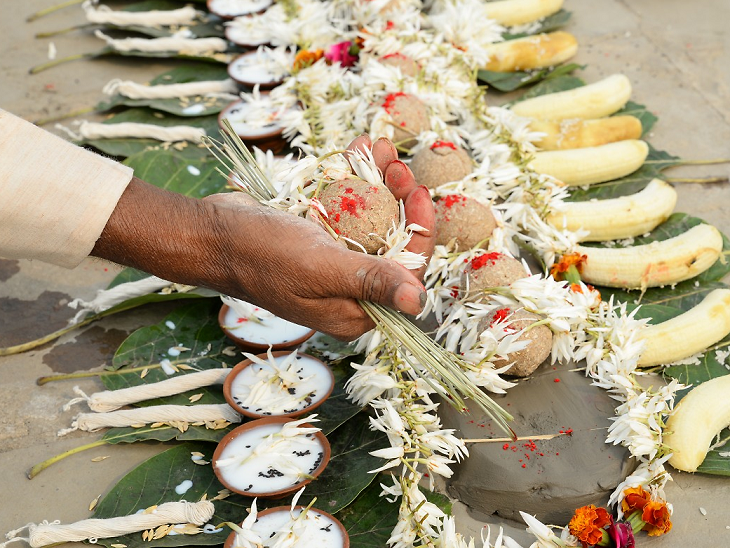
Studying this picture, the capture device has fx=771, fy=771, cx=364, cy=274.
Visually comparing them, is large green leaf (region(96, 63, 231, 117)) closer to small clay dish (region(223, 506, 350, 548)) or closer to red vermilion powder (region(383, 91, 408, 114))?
red vermilion powder (region(383, 91, 408, 114))

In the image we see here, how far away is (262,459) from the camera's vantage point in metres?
2.44

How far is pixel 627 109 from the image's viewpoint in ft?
14.3

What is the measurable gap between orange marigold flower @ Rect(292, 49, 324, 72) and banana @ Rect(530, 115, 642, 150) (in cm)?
125

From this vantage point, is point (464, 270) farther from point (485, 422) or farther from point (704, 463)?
point (704, 463)

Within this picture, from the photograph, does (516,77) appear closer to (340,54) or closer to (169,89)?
(340,54)

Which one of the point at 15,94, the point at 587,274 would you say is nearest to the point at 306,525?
the point at 587,274

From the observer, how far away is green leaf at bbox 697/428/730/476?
256 cm

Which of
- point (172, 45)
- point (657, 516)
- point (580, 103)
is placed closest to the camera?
point (657, 516)

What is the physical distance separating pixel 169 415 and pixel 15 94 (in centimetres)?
297

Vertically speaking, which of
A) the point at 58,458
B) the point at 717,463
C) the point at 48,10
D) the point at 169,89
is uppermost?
the point at 48,10

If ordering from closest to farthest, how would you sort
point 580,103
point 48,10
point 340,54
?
point 580,103, point 340,54, point 48,10

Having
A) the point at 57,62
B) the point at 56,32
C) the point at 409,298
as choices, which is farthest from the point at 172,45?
the point at 409,298

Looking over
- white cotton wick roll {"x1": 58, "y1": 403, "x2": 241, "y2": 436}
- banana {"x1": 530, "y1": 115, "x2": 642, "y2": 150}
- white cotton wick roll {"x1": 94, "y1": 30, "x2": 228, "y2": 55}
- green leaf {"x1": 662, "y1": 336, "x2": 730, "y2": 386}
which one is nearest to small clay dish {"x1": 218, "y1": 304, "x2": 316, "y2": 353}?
white cotton wick roll {"x1": 58, "y1": 403, "x2": 241, "y2": 436}

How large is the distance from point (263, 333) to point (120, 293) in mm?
715
